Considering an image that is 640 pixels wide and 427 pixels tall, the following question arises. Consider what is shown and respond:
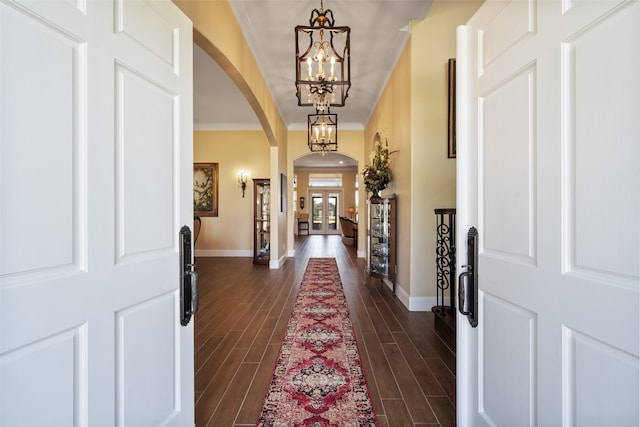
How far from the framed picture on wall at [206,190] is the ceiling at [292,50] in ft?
4.38

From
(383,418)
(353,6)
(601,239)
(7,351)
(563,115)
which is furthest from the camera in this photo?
(353,6)

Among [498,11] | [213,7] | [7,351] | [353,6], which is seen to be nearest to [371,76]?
[353,6]

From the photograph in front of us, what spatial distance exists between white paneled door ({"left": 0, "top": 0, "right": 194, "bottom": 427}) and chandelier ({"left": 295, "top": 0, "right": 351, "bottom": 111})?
4.99 ft

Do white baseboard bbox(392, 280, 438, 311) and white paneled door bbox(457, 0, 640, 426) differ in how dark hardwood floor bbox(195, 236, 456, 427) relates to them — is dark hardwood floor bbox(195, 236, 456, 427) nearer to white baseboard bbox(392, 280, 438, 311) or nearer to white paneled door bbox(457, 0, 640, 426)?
white baseboard bbox(392, 280, 438, 311)

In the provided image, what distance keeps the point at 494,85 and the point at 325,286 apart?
4089 mm

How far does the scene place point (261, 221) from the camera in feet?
23.7

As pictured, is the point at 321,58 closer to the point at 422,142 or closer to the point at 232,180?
the point at 422,142

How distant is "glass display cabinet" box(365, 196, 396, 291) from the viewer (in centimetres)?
445

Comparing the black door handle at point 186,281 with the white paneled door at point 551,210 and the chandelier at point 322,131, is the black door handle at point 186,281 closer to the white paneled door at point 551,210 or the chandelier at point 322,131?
the white paneled door at point 551,210

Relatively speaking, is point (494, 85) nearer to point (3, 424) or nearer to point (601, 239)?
point (601, 239)

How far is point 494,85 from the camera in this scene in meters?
1.35

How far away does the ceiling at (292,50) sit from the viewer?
3.46 m

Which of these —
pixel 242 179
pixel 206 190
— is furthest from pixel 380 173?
pixel 206 190

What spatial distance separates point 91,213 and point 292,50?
13.5 ft
